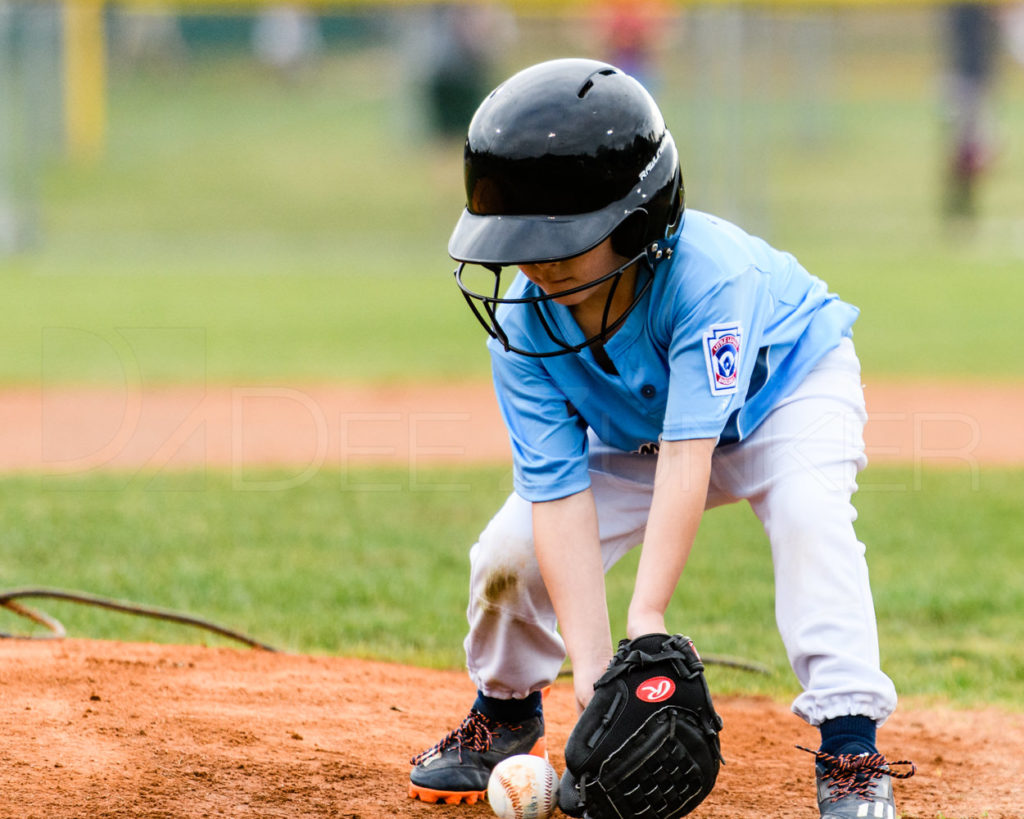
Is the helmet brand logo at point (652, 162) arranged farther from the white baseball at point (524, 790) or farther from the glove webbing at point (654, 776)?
the white baseball at point (524, 790)

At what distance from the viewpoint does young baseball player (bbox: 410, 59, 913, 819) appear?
8.32ft

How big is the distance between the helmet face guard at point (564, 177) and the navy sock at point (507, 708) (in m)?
0.84

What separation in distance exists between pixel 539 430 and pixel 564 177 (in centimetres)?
52

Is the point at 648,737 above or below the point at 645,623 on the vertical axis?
below

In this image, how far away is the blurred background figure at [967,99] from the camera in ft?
59.3

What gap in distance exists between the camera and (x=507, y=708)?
3008mm

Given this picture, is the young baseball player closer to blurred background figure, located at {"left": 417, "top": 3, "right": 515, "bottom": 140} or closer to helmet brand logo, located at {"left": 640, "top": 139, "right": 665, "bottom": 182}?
helmet brand logo, located at {"left": 640, "top": 139, "right": 665, "bottom": 182}

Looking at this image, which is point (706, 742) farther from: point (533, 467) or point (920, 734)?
point (920, 734)

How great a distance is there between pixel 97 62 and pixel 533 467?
15239mm

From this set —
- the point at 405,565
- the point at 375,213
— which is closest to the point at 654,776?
the point at 405,565

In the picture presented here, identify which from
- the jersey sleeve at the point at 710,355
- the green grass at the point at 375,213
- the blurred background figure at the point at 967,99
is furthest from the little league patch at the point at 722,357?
the blurred background figure at the point at 967,99

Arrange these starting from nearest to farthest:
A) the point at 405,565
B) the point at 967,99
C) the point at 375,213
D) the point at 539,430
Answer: the point at 539,430 < the point at 405,565 < the point at 375,213 < the point at 967,99

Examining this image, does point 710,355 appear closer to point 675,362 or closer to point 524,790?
point 675,362

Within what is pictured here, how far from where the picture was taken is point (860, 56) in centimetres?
1859
